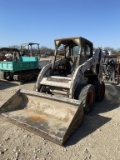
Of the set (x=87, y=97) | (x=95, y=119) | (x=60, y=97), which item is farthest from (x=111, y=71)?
(x=60, y=97)

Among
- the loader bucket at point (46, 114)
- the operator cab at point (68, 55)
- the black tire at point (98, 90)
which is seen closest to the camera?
the loader bucket at point (46, 114)

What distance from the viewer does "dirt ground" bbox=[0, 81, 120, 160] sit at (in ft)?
10.3

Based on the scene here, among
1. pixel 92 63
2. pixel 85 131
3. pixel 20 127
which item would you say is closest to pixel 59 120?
pixel 85 131

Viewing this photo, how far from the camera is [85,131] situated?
398 centimetres

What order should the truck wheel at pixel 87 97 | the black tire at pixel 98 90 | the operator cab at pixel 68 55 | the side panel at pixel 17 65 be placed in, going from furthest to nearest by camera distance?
the side panel at pixel 17 65
the black tire at pixel 98 90
the operator cab at pixel 68 55
the truck wheel at pixel 87 97

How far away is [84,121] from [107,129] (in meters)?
0.63

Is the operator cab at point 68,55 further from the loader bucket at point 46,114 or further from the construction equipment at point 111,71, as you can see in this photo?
the construction equipment at point 111,71

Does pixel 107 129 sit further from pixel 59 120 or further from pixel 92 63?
pixel 92 63

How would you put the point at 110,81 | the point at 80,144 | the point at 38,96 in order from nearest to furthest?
the point at 80,144 → the point at 38,96 → the point at 110,81

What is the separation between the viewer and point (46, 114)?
4.54m

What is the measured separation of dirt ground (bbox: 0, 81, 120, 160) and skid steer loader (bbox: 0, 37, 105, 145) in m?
0.16

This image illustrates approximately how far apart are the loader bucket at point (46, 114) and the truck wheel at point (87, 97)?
0.66 metres

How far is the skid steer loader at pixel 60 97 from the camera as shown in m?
3.90

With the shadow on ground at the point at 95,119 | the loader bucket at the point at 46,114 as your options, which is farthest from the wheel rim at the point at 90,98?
the loader bucket at the point at 46,114
